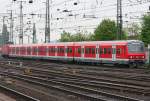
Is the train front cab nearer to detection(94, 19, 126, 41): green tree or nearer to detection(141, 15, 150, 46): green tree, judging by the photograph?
detection(141, 15, 150, 46): green tree

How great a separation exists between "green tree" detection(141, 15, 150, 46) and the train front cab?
24.3m

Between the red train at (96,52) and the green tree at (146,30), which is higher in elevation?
the green tree at (146,30)

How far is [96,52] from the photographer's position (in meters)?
45.5

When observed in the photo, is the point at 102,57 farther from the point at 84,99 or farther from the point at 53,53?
the point at 84,99

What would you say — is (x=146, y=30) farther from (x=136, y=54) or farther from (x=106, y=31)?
(x=136, y=54)

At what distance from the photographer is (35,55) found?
64188mm

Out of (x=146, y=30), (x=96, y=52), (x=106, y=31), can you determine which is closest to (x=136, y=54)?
(x=96, y=52)

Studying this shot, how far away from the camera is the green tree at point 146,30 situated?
66.6 meters

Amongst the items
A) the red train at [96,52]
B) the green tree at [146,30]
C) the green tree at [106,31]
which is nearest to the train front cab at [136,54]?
the red train at [96,52]

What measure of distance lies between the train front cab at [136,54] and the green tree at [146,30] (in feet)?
79.7

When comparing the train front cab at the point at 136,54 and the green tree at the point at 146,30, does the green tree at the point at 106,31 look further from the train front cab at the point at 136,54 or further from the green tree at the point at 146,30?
the train front cab at the point at 136,54

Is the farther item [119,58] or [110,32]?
[110,32]

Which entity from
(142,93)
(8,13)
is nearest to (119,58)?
(142,93)

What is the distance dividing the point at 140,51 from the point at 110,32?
50.8 m
